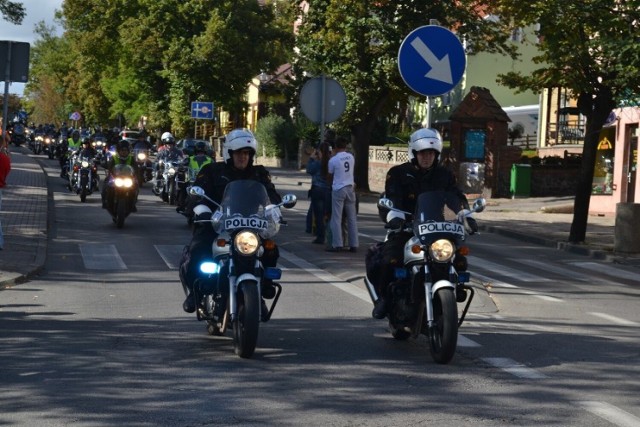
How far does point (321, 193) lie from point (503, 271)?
3.71 m

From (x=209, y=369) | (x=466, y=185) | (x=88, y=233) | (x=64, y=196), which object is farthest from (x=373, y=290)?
(x=466, y=185)

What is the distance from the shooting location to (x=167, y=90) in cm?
7075

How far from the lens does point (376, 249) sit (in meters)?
10.1

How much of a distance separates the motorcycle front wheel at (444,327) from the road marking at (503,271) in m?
7.89

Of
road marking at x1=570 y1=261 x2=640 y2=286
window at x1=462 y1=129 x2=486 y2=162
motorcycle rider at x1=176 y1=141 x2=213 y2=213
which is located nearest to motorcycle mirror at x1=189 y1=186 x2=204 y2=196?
road marking at x1=570 y1=261 x2=640 y2=286

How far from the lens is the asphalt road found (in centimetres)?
729

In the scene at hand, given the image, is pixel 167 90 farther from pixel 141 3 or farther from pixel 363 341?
pixel 363 341

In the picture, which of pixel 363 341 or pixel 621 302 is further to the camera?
pixel 621 302

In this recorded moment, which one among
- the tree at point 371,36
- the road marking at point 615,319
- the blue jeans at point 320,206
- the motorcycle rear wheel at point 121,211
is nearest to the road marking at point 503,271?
the blue jeans at point 320,206

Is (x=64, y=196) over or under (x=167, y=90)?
under

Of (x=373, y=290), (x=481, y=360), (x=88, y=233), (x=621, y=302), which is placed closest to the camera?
(x=481, y=360)

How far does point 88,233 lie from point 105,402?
15.5m

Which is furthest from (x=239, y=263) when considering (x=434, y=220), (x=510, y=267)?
(x=510, y=267)

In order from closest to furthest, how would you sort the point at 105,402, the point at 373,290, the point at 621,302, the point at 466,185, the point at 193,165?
the point at 105,402, the point at 373,290, the point at 621,302, the point at 193,165, the point at 466,185
